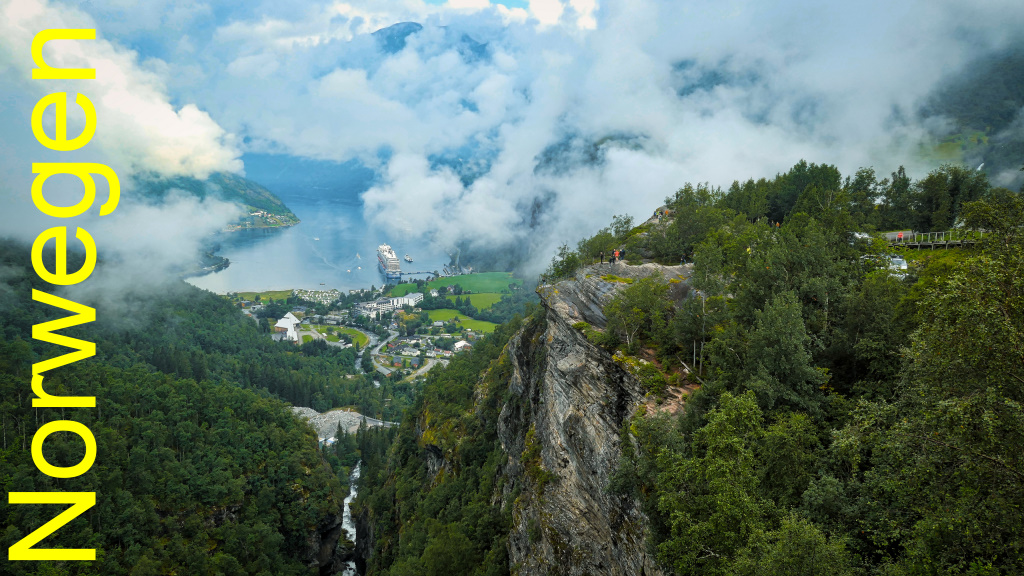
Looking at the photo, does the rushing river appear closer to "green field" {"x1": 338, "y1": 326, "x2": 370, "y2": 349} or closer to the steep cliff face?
the steep cliff face

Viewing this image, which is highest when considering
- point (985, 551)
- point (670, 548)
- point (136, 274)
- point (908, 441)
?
point (136, 274)

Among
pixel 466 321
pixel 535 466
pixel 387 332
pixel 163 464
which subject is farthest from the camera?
pixel 466 321

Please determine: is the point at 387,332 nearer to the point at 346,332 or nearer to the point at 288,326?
the point at 346,332

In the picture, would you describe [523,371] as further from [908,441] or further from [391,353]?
[391,353]

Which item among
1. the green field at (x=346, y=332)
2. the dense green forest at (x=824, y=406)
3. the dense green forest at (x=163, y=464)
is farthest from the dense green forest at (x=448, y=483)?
the green field at (x=346, y=332)

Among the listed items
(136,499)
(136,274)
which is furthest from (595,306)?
(136,274)

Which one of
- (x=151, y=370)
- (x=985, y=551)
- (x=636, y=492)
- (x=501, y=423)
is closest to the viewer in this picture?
(x=985, y=551)

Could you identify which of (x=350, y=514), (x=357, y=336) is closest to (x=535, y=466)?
(x=350, y=514)

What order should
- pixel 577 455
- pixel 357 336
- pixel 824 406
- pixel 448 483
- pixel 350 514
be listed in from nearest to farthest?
pixel 824 406, pixel 577 455, pixel 448 483, pixel 350 514, pixel 357 336
